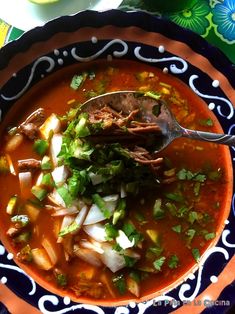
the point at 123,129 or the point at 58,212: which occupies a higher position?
the point at 123,129

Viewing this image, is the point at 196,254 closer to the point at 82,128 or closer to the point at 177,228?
the point at 177,228

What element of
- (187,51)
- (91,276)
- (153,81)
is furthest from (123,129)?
(91,276)

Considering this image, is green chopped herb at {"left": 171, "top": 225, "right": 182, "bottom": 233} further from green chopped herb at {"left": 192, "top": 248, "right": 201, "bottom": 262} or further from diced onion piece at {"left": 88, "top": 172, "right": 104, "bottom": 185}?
diced onion piece at {"left": 88, "top": 172, "right": 104, "bottom": 185}

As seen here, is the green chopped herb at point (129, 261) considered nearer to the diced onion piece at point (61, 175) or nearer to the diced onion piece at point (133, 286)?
the diced onion piece at point (133, 286)

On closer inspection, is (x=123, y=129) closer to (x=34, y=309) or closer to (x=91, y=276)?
(x=91, y=276)

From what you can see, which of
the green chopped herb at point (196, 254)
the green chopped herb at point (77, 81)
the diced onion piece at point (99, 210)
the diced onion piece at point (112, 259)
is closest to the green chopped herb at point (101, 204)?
the diced onion piece at point (99, 210)

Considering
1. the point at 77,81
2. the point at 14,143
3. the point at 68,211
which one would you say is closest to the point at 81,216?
the point at 68,211
